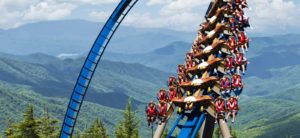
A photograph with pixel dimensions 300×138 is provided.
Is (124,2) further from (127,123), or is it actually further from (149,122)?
(127,123)

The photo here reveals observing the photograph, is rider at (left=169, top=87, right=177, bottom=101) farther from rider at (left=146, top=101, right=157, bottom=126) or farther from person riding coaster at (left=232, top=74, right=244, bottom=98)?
person riding coaster at (left=232, top=74, right=244, bottom=98)

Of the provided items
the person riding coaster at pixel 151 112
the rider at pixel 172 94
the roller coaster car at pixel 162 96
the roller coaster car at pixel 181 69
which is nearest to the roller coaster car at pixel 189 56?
the roller coaster car at pixel 181 69

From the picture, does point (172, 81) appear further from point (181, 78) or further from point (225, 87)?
point (225, 87)

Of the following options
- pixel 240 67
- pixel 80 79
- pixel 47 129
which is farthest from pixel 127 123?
pixel 240 67

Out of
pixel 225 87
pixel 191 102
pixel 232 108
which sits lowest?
pixel 232 108

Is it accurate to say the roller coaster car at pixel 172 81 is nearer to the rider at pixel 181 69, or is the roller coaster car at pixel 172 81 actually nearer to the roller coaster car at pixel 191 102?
the rider at pixel 181 69

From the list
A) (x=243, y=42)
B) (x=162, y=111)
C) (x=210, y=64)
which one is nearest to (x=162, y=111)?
(x=162, y=111)
